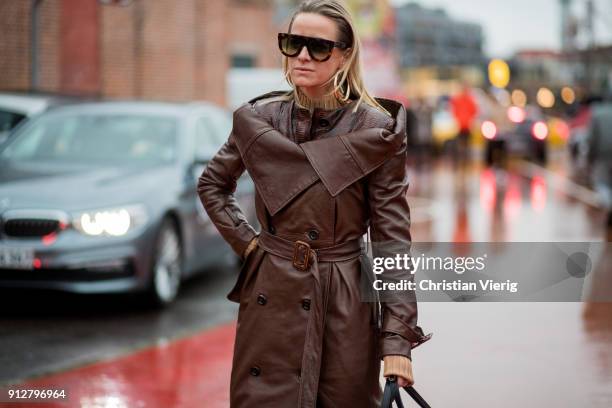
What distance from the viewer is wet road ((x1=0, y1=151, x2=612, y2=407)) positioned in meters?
5.48

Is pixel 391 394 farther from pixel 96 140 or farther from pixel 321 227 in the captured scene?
pixel 96 140

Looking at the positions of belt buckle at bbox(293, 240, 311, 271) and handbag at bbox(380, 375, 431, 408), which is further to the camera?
belt buckle at bbox(293, 240, 311, 271)

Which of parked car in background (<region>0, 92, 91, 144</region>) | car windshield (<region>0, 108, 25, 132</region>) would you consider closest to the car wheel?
parked car in background (<region>0, 92, 91, 144</region>)

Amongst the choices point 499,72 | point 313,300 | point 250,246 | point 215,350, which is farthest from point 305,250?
point 499,72

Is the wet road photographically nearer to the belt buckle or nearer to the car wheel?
the car wheel

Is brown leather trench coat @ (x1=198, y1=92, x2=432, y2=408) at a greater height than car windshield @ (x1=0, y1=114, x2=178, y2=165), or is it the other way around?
brown leather trench coat @ (x1=198, y1=92, x2=432, y2=408)

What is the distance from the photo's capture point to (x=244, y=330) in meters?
3.22


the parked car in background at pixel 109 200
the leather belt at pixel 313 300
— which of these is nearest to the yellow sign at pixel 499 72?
the parked car in background at pixel 109 200

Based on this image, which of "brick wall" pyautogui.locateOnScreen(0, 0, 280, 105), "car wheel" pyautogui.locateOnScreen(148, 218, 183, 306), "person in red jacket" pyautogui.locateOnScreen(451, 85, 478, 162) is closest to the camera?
"car wheel" pyautogui.locateOnScreen(148, 218, 183, 306)

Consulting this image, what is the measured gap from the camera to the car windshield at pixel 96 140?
351 inches

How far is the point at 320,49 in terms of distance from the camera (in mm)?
3156

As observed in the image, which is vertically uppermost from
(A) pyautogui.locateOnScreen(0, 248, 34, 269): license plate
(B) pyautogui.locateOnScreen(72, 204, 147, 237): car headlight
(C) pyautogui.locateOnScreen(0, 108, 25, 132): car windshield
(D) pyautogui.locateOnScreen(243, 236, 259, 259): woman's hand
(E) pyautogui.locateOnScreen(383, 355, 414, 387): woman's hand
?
(D) pyautogui.locateOnScreen(243, 236, 259, 259): woman's hand

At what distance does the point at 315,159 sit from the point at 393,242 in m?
0.33

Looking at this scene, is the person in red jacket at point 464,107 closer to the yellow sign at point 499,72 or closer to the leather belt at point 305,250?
the yellow sign at point 499,72
